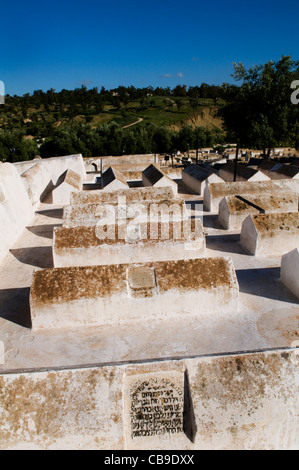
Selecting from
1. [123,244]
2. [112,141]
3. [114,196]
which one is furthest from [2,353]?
Answer: [112,141]

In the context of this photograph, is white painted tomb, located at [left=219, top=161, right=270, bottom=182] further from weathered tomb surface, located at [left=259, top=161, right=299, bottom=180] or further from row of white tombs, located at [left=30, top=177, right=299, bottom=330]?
row of white tombs, located at [left=30, top=177, right=299, bottom=330]

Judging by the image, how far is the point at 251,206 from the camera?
12.6m

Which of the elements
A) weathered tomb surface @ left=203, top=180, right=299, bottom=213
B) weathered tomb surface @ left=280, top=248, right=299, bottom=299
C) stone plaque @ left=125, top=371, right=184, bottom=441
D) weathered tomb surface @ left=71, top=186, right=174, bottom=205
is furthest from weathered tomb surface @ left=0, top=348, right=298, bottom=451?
weathered tomb surface @ left=203, top=180, right=299, bottom=213

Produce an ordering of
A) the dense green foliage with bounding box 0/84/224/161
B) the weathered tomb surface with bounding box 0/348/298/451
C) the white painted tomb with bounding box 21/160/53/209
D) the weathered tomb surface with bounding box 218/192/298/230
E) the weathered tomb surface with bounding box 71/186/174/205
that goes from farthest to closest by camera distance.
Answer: the dense green foliage with bounding box 0/84/224/161 < the white painted tomb with bounding box 21/160/53/209 < the weathered tomb surface with bounding box 71/186/174/205 < the weathered tomb surface with bounding box 218/192/298/230 < the weathered tomb surface with bounding box 0/348/298/451

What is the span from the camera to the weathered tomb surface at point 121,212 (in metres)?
11.2

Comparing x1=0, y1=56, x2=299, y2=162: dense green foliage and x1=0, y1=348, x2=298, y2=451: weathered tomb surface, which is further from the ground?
x1=0, y1=56, x2=299, y2=162: dense green foliage

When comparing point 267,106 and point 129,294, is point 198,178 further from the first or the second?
point 129,294

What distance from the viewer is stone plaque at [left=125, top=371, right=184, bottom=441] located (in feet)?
14.0

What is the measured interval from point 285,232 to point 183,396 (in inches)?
291

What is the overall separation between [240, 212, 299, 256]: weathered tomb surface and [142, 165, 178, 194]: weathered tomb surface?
24.0 ft

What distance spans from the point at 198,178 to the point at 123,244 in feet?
35.0

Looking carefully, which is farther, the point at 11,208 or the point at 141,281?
the point at 11,208

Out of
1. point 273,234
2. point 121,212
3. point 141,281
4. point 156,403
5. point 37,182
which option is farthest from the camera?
point 37,182

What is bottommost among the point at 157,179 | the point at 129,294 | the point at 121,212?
the point at 129,294
